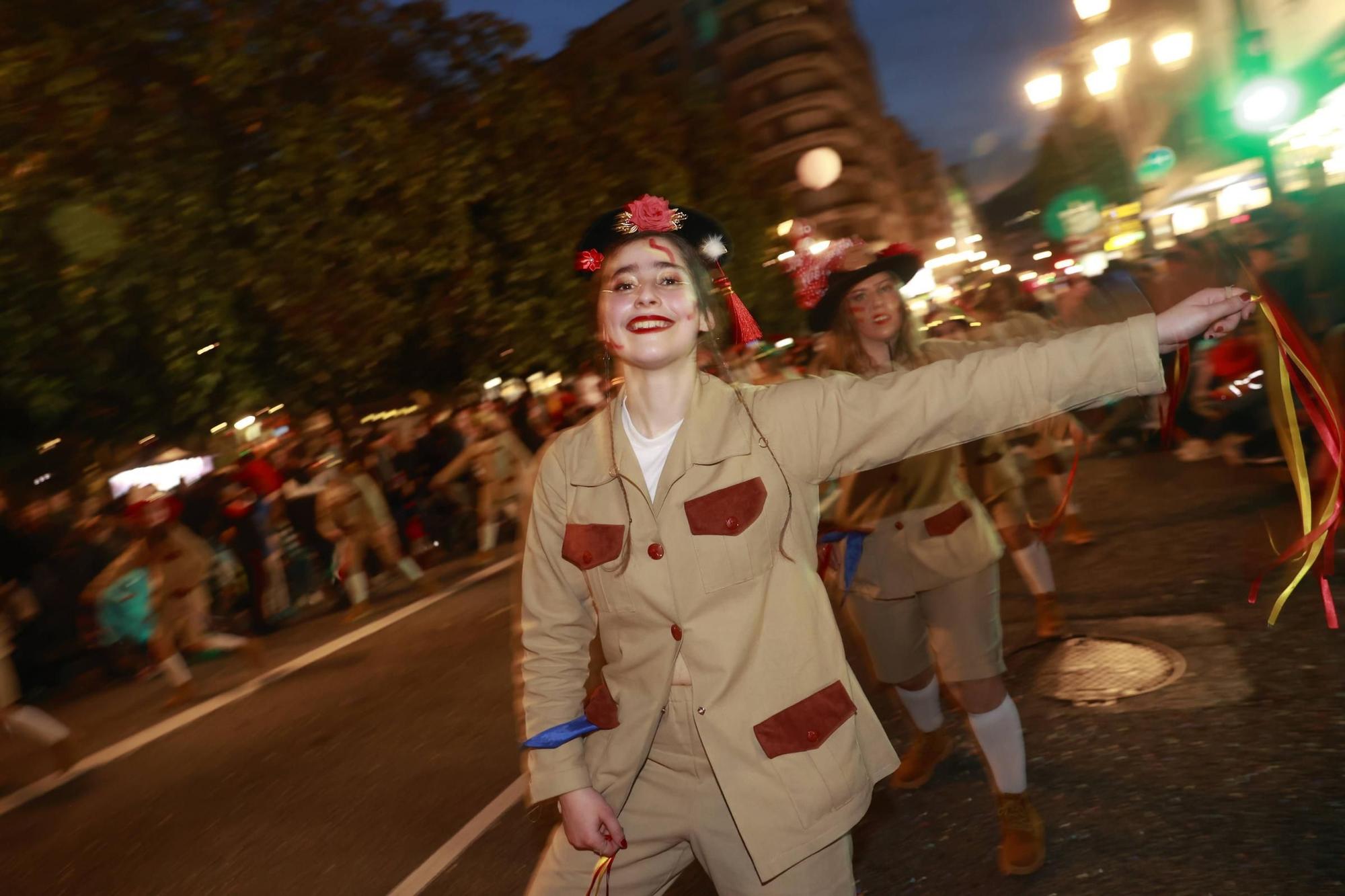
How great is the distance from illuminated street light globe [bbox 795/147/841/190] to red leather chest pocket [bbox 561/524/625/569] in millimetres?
76175

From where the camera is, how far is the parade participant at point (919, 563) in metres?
3.92

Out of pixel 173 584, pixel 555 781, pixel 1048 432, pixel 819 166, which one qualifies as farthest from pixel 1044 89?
pixel 819 166

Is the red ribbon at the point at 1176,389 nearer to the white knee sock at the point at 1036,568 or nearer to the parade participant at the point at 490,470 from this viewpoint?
the white knee sock at the point at 1036,568

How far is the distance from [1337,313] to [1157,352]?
6577 mm

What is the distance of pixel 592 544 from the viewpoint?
2441mm

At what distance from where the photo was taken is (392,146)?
64.8ft

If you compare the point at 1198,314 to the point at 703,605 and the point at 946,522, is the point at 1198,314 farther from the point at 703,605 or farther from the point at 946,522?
the point at 946,522

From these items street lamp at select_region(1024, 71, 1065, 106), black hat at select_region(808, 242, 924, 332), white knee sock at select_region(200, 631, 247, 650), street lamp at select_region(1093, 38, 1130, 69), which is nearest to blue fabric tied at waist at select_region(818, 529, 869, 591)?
black hat at select_region(808, 242, 924, 332)

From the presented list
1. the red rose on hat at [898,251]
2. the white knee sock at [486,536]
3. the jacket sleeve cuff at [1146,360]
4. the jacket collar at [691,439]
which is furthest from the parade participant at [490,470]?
the jacket sleeve cuff at [1146,360]

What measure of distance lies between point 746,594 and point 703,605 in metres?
0.09

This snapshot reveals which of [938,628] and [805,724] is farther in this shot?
[938,628]

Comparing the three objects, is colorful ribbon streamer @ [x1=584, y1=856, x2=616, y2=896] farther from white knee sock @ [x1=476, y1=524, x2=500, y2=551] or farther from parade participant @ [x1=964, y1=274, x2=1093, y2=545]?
white knee sock @ [x1=476, y1=524, x2=500, y2=551]

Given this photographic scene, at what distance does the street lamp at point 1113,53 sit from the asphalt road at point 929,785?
30.1 ft

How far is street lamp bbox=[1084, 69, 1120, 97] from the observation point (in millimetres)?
16469
